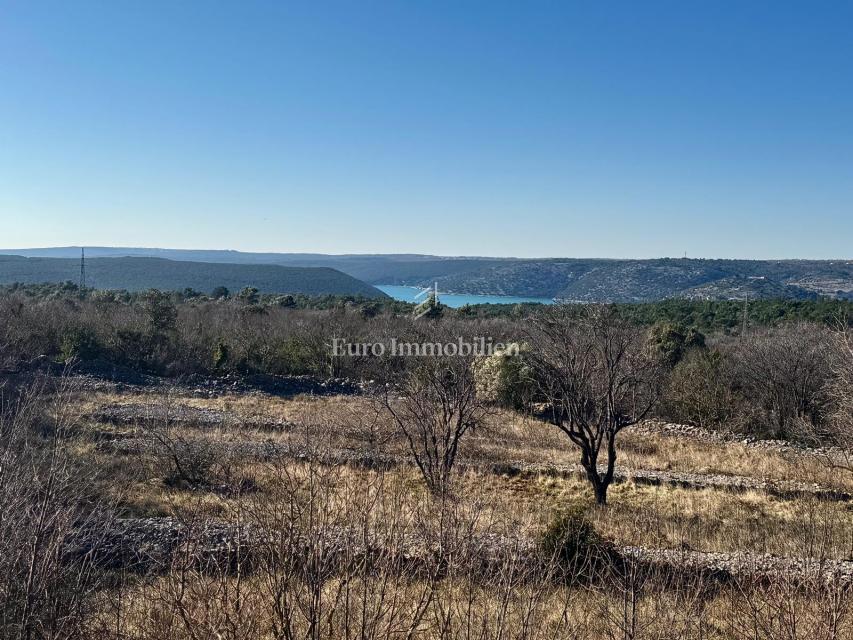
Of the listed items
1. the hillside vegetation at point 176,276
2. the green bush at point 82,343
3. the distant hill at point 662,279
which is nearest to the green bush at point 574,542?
the green bush at point 82,343

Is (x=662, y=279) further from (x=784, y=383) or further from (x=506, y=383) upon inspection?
(x=506, y=383)

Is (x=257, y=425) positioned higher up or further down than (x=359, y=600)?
further down

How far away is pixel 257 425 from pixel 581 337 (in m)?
11.5

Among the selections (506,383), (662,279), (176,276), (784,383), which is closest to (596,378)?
(506,383)

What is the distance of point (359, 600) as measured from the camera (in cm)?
525

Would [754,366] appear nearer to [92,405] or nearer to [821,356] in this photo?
[821,356]

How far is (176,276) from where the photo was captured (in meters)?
81.8

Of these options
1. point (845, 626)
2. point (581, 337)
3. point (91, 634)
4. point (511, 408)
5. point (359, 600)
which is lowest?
point (511, 408)

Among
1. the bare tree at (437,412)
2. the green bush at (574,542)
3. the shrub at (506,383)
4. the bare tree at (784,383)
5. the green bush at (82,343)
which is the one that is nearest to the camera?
the green bush at (574,542)

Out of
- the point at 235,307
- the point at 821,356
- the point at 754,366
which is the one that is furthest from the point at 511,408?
the point at 235,307

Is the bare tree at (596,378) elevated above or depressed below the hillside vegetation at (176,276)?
below

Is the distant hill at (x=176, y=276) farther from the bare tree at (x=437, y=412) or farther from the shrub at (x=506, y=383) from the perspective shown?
the bare tree at (x=437, y=412)

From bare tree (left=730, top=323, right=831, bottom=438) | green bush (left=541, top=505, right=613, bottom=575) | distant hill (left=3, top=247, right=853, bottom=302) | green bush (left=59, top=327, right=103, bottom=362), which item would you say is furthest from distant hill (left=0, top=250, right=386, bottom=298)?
green bush (left=541, top=505, right=613, bottom=575)

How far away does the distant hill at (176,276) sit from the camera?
74062mm
